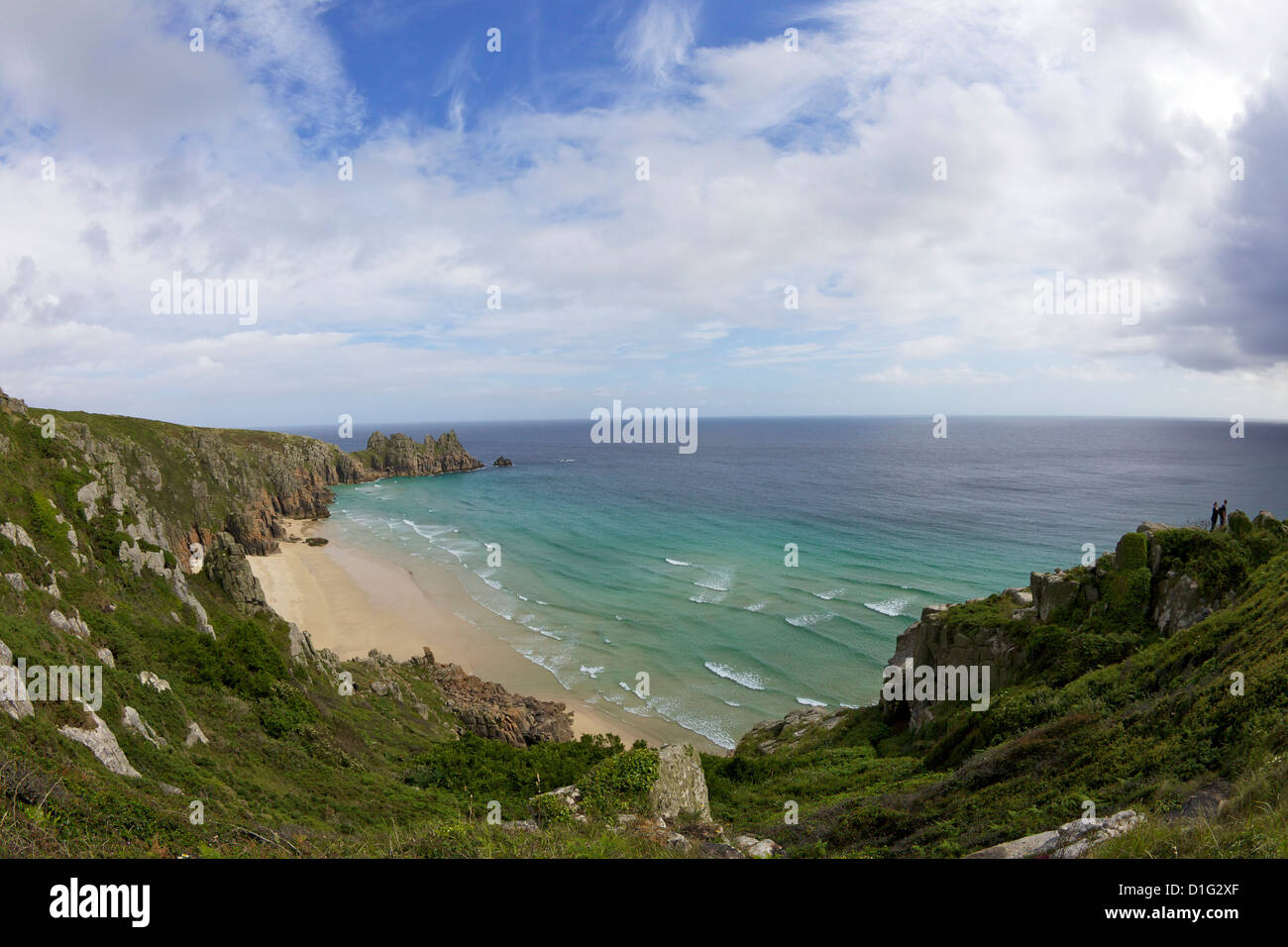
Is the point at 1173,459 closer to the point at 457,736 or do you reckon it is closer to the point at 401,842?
the point at 457,736

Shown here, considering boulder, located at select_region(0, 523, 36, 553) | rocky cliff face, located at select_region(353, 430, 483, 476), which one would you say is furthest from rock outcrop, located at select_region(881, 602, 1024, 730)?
rocky cliff face, located at select_region(353, 430, 483, 476)

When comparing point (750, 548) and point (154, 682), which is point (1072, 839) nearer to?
point (154, 682)

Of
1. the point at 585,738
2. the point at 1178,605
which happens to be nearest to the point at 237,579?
the point at 585,738

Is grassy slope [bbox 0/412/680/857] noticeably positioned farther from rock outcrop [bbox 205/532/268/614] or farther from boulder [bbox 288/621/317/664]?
rock outcrop [bbox 205/532/268/614]

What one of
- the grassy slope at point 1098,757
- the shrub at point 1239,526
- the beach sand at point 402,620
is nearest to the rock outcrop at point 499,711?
the beach sand at point 402,620

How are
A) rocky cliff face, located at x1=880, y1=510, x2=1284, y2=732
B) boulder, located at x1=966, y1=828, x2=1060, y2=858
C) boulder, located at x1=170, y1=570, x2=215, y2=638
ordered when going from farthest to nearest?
1. boulder, located at x1=170, y1=570, x2=215, y2=638
2. rocky cliff face, located at x1=880, y1=510, x2=1284, y2=732
3. boulder, located at x1=966, y1=828, x2=1060, y2=858

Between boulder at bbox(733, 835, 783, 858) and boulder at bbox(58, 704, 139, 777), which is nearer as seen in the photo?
boulder at bbox(733, 835, 783, 858)
